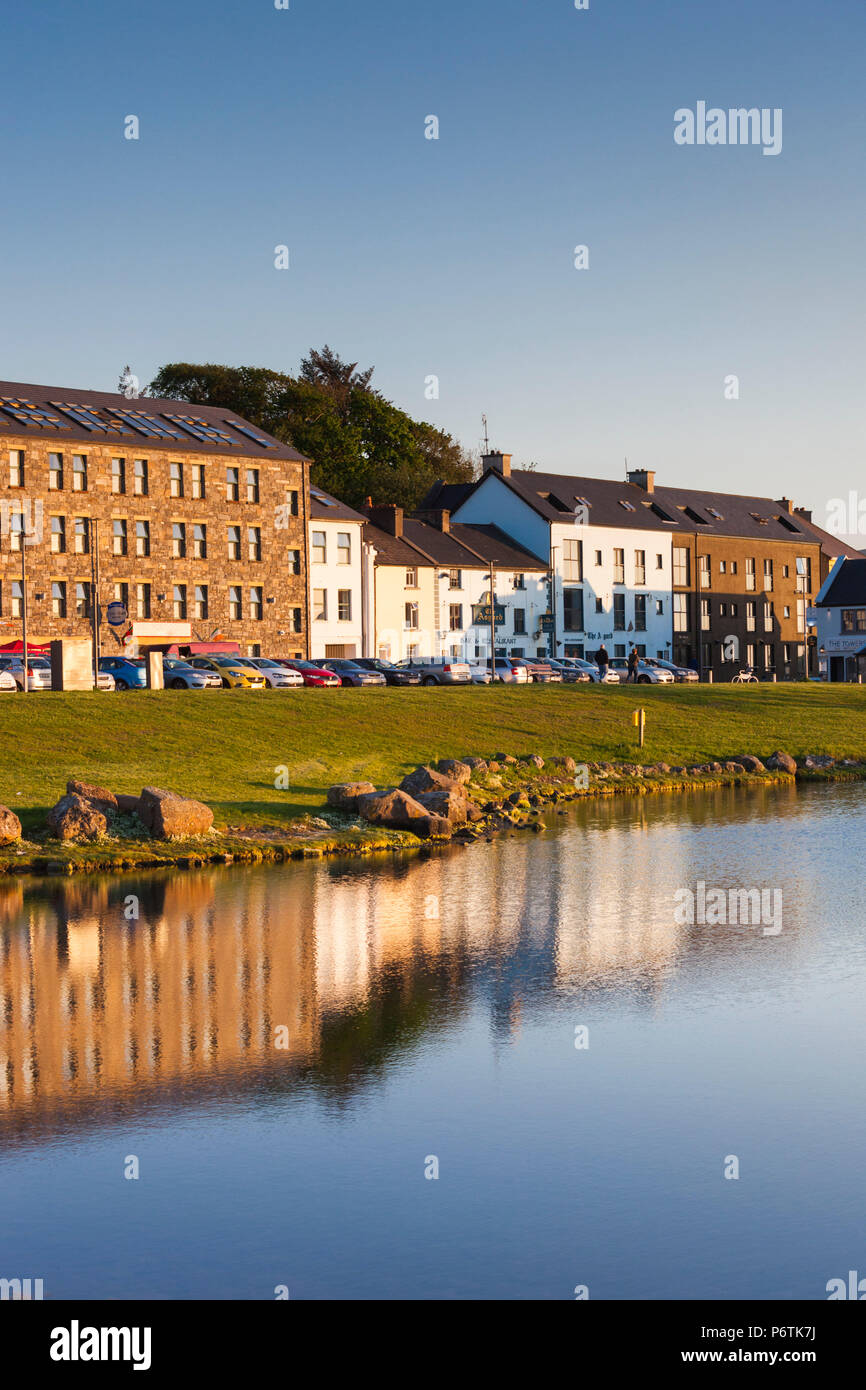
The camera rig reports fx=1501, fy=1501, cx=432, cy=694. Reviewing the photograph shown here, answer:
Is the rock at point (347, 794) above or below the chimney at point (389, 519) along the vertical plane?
below

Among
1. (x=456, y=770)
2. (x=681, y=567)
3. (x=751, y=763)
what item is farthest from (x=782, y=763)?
(x=681, y=567)

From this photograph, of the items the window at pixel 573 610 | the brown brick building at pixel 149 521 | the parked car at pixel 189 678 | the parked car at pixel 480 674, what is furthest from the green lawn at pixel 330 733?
the window at pixel 573 610

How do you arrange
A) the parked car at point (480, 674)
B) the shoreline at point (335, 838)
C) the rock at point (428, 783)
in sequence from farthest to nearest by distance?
the parked car at point (480, 674) < the rock at point (428, 783) < the shoreline at point (335, 838)

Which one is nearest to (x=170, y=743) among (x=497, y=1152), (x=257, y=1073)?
(x=257, y=1073)

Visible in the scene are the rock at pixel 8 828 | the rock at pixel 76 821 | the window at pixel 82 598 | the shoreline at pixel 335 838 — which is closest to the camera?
the shoreline at pixel 335 838

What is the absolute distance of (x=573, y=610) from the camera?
97.8 metres

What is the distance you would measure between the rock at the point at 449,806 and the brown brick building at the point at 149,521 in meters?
41.9

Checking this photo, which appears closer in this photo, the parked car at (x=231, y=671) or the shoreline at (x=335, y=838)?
the shoreline at (x=335, y=838)

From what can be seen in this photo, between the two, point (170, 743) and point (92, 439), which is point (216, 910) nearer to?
point (170, 743)

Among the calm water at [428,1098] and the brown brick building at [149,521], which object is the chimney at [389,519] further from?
the calm water at [428,1098]

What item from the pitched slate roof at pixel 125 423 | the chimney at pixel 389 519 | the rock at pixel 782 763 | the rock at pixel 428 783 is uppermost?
the pitched slate roof at pixel 125 423

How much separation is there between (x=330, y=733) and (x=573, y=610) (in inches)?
2397

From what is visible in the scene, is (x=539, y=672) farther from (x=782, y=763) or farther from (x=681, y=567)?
(x=782, y=763)

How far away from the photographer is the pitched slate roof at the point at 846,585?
9744 cm
